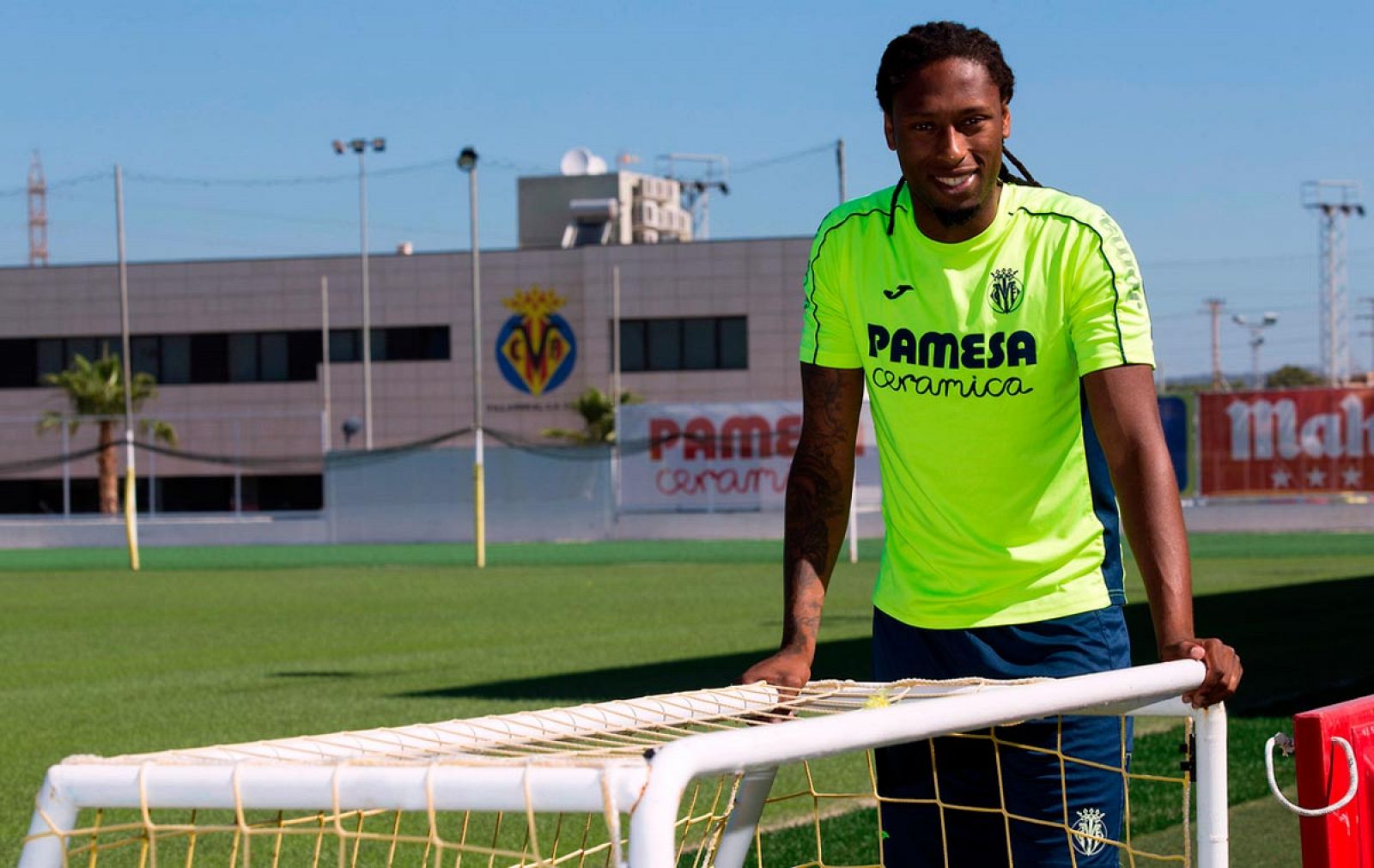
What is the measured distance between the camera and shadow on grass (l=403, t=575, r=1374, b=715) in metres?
11.2

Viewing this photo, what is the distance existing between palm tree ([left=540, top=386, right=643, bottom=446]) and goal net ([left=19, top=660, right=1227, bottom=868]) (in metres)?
52.8

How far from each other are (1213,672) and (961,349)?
2.44 feet

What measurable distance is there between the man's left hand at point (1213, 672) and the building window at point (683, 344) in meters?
56.8

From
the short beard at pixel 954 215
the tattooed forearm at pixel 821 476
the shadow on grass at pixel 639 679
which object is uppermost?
the short beard at pixel 954 215

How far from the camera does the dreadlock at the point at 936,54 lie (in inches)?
129

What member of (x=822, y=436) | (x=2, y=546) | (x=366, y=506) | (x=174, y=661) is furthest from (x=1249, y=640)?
(x=2, y=546)

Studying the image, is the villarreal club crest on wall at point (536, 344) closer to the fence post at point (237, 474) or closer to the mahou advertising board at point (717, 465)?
the fence post at point (237, 474)

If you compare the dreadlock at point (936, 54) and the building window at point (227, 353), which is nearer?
the dreadlock at point (936, 54)

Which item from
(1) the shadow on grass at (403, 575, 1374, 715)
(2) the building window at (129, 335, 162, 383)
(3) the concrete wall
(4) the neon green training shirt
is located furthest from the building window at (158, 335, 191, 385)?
(4) the neon green training shirt

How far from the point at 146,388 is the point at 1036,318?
5975 cm

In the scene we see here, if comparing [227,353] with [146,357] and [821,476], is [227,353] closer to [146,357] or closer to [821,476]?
[146,357]

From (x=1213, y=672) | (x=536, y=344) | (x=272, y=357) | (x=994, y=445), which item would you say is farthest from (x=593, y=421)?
(x=1213, y=672)

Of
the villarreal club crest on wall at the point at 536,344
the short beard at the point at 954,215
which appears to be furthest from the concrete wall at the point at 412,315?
the short beard at the point at 954,215

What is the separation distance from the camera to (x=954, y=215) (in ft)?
11.0
